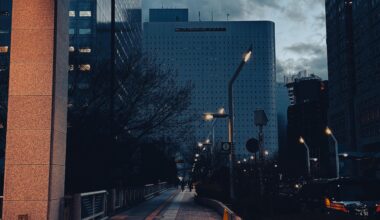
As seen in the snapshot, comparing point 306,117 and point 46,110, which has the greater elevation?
point 306,117

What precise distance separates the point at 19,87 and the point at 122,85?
15.1m

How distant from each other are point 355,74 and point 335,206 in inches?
3267

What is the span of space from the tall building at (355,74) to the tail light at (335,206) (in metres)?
61.7

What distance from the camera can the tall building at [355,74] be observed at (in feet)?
265

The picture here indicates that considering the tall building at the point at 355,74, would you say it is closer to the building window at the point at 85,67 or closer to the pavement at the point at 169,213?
the pavement at the point at 169,213

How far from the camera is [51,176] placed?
10.9 meters

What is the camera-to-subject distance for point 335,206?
1578cm

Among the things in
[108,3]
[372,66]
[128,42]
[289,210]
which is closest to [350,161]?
[372,66]

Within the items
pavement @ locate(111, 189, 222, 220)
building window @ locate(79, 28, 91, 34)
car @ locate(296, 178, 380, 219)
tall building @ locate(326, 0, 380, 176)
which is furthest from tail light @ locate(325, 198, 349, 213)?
building window @ locate(79, 28, 91, 34)

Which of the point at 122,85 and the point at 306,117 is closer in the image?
the point at 122,85

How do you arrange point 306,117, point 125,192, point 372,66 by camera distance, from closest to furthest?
point 125,192 < point 372,66 < point 306,117

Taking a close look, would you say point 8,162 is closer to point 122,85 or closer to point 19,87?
point 19,87

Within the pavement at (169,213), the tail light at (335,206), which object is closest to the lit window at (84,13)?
the pavement at (169,213)

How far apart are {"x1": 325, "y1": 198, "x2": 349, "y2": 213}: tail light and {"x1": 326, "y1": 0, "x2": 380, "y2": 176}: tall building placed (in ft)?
202
